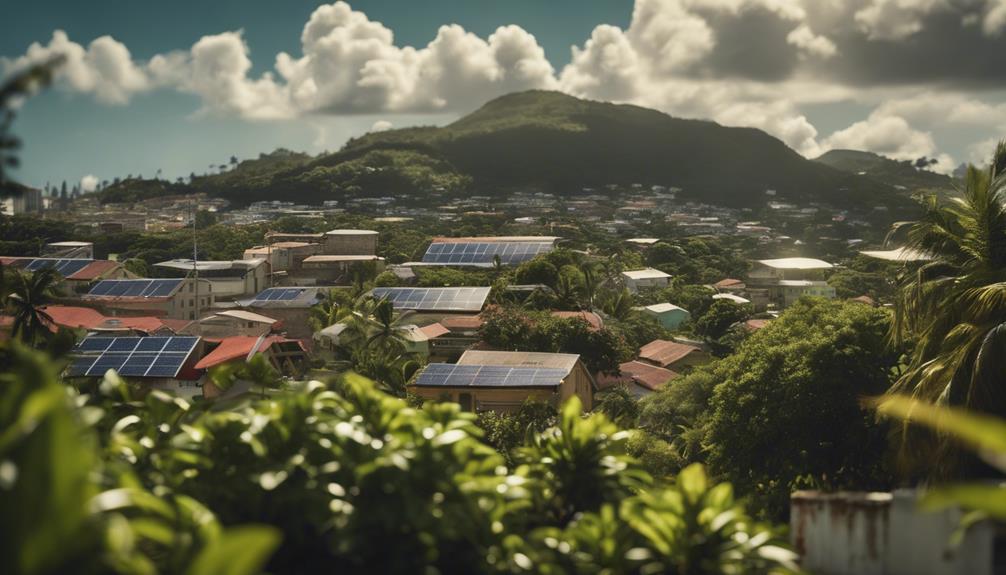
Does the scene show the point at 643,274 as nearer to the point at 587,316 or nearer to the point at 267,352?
the point at 587,316

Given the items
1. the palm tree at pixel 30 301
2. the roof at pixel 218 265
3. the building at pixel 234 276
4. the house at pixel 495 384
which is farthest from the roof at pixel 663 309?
the palm tree at pixel 30 301

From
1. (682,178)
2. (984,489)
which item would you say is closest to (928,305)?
(984,489)

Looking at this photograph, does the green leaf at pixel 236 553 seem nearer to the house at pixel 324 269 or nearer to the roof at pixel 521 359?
the roof at pixel 521 359

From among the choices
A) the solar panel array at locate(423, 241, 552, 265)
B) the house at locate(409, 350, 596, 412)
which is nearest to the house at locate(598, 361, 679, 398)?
the house at locate(409, 350, 596, 412)

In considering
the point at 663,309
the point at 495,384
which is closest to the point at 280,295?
the point at 663,309

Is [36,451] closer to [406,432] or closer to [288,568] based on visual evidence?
[288,568]
